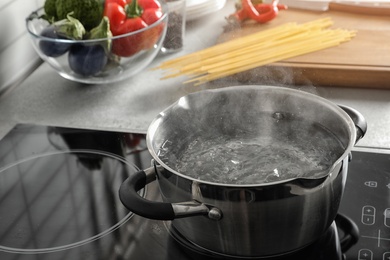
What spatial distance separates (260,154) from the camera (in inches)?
29.1

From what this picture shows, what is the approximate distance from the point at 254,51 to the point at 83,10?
306 mm

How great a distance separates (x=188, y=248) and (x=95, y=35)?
478 millimetres

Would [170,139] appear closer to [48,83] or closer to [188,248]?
[188,248]

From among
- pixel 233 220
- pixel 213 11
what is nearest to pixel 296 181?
pixel 233 220

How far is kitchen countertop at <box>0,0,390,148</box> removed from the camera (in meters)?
0.99

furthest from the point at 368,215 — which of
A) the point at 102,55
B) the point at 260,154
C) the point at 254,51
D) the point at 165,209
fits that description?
the point at 102,55

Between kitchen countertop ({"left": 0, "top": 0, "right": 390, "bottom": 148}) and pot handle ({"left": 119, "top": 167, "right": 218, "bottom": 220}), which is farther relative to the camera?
kitchen countertop ({"left": 0, "top": 0, "right": 390, "bottom": 148})

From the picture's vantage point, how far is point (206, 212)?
24.3 inches

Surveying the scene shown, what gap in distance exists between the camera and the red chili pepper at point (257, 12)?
1.24m

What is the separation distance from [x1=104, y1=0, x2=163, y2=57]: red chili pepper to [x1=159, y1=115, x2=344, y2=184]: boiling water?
1.11ft

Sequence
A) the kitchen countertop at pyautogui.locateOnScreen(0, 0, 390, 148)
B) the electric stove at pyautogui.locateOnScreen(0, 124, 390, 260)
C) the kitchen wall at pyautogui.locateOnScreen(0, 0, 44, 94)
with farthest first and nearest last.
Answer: the kitchen wall at pyautogui.locateOnScreen(0, 0, 44, 94), the kitchen countertop at pyautogui.locateOnScreen(0, 0, 390, 148), the electric stove at pyautogui.locateOnScreen(0, 124, 390, 260)

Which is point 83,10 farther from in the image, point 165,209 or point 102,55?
point 165,209

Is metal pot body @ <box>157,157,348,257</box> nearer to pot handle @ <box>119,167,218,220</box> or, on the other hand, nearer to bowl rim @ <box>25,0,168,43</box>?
pot handle @ <box>119,167,218,220</box>

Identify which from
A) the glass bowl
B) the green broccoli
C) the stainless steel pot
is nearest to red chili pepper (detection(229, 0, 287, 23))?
the glass bowl
